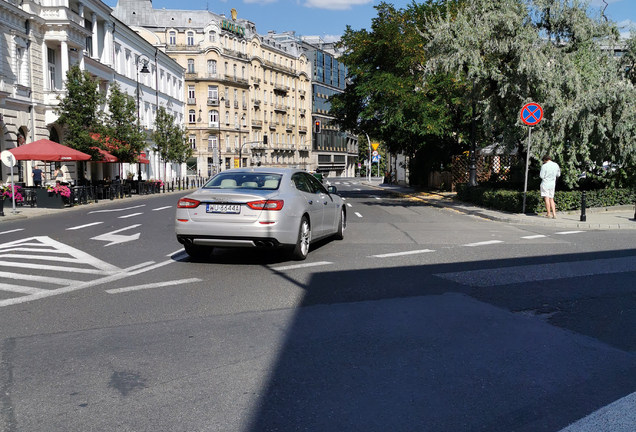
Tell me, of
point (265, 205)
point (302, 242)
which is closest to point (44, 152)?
point (302, 242)

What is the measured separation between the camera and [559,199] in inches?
747

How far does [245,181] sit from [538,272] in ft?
15.4

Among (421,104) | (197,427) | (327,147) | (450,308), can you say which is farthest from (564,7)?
(327,147)

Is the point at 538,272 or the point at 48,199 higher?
the point at 538,272

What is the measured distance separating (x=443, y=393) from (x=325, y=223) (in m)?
7.59

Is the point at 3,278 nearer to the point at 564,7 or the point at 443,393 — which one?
the point at 443,393

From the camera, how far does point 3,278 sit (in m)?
8.44

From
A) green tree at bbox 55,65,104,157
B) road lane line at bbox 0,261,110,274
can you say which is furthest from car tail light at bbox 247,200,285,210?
green tree at bbox 55,65,104,157

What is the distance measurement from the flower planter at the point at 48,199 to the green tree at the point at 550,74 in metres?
15.4

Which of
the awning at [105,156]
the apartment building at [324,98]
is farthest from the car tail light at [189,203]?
the apartment building at [324,98]

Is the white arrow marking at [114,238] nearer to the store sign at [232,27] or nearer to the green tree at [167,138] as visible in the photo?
the green tree at [167,138]

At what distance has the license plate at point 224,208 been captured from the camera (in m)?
9.27

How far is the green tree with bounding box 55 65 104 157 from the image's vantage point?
31.5 m

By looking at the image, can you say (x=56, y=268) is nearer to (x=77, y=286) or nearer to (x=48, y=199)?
(x=77, y=286)
